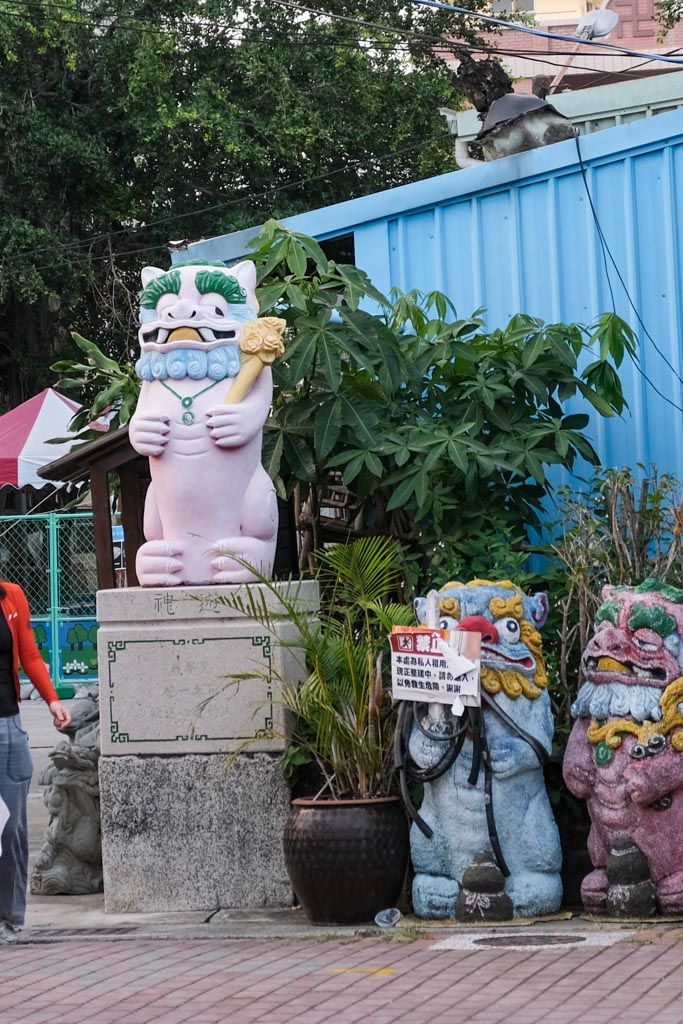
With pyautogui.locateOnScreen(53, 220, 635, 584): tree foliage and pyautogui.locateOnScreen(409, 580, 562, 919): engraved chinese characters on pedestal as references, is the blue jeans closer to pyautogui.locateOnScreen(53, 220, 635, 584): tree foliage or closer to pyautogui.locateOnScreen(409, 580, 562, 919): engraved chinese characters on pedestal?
pyautogui.locateOnScreen(409, 580, 562, 919): engraved chinese characters on pedestal

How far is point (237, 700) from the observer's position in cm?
723

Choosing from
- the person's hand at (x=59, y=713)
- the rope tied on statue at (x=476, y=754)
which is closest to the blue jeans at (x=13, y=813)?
the person's hand at (x=59, y=713)

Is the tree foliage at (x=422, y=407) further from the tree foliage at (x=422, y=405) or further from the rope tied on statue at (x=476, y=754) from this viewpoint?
the rope tied on statue at (x=476, y=754)

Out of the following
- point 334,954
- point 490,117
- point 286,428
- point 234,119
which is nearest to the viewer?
point 334,954

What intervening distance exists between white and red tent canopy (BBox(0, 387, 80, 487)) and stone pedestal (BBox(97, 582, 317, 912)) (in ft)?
31.2

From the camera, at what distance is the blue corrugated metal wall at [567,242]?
903 centimetres

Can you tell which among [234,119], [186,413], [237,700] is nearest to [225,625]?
[237,700]

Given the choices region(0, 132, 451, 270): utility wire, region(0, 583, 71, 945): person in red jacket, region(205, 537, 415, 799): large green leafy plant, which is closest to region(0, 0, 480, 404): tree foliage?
region(0, 132, 451, 270): utility wire

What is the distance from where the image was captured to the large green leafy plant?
687 centimetres

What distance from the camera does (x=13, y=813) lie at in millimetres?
6680

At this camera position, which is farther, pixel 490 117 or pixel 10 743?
pixel 490 117

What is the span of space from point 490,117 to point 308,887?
613 cm

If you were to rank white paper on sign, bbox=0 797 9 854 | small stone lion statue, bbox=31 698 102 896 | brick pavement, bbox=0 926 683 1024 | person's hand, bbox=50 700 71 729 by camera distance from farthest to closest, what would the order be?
small stone lion statue, bbox=31 698 102 896, person's hand, bbox=50 700 71 729, white paper on sign, bbox=0 797 9 854, brick pavement, bbox=0 926 683 1024

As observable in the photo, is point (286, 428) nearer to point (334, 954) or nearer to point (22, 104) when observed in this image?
point (334, 954)
